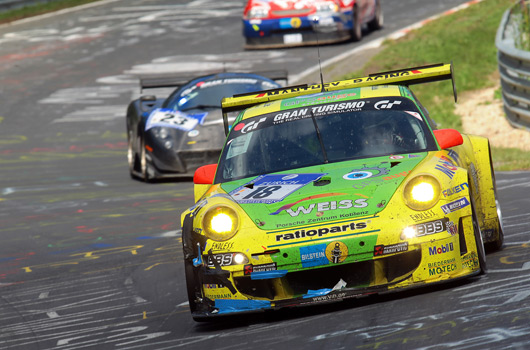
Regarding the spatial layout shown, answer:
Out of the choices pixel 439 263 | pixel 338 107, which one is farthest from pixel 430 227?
pixel 338 107

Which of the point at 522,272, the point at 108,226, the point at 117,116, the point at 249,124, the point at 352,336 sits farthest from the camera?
the point at 117,116

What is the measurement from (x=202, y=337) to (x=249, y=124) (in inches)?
80.6

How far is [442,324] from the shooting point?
17.7ft

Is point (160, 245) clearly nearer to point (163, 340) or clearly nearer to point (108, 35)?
point (163, 340)

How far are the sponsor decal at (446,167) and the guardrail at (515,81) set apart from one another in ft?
25.2

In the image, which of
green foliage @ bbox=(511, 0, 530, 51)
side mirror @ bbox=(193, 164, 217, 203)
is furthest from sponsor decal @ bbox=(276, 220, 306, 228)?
green foliage @ bbox=(511, 0, 530, 51)

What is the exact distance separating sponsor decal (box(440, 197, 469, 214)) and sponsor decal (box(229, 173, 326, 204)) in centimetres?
90

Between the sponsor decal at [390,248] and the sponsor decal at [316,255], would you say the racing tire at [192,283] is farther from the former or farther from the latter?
the sponsor decal at [390,248]

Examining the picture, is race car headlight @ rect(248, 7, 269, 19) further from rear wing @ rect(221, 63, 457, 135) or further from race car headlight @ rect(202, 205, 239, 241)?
race car headlight @ rect(202, 205, 239, 241)

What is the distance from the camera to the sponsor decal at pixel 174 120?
42.1ft

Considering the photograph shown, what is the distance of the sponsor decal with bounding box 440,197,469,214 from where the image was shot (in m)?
5.98

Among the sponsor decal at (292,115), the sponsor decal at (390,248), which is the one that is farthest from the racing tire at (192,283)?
the sponsor decal at (292,115)

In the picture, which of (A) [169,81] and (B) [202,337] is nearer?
(B) [202,337]

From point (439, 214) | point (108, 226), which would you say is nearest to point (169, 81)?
point (108, 226)
